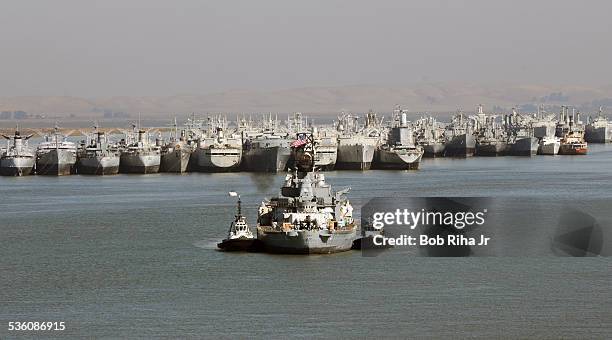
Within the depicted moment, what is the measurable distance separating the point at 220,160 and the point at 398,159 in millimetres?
19159

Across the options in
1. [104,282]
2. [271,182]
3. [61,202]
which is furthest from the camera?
[271,182]

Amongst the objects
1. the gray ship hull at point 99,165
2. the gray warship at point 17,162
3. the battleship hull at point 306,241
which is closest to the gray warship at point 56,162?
the gray warship at point 17,162

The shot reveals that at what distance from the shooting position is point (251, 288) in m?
48.8

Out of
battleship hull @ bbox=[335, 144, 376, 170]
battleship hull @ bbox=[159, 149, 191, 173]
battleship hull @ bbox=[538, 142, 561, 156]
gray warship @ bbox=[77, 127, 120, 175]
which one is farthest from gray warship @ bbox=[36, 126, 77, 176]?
battleship hull @ bbox=[538, 142, 561, 156]

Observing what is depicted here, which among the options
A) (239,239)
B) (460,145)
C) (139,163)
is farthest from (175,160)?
(239,239)

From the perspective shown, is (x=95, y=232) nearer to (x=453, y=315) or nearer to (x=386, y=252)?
(x=386, y=252)

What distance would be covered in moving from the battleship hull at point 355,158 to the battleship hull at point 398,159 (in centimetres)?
138

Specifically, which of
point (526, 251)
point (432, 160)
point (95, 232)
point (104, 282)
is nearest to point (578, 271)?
point (526, 251)

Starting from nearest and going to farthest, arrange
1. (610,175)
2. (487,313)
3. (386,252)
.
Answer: (487,313), (386,252), (610,175)

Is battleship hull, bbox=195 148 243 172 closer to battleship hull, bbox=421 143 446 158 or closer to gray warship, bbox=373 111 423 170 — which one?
gray warship, bbox=373 111 423 170

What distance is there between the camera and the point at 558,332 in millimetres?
41031

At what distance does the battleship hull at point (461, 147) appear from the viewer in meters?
172

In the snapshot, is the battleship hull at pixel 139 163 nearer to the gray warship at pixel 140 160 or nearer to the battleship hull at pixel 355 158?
the gray warship at pixel 140 160

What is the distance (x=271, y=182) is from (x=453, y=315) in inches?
2690
